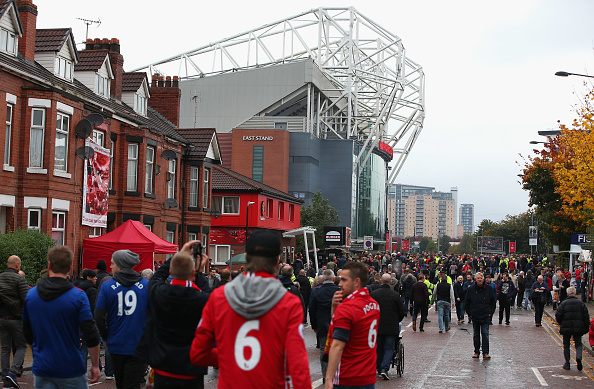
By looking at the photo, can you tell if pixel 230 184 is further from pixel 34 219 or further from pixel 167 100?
pixel 34 219

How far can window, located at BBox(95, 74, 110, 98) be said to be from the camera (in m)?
26.7

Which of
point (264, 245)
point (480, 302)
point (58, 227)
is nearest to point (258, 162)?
point (58, 227)

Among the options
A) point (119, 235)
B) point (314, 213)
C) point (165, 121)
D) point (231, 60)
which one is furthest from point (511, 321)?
point (231, 60)

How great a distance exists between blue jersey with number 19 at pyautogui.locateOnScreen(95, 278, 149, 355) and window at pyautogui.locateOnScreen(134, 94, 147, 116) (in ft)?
75.7

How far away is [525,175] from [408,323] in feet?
74.8

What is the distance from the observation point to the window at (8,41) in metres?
20.5

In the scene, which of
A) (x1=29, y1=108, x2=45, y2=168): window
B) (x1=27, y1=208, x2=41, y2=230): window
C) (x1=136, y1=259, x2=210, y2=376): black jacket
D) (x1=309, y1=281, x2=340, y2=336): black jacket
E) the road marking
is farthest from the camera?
(x1=27, y1=208, x2=41, y2=230): window

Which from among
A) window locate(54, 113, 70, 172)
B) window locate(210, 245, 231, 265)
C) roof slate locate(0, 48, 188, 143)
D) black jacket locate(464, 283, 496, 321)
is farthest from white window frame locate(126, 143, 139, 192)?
window locate(210, 245, 231, 265)

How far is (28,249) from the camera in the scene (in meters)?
17.3

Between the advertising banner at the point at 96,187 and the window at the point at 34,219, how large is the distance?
2123 mm

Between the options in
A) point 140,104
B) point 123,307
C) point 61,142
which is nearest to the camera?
point 123,307

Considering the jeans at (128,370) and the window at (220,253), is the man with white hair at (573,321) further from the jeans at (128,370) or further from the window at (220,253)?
the window at (220,253)

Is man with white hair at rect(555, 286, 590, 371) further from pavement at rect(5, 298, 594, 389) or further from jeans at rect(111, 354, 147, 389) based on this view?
jeans at rect(111, 354, 147, 389)

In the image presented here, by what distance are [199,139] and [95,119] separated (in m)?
11.9
